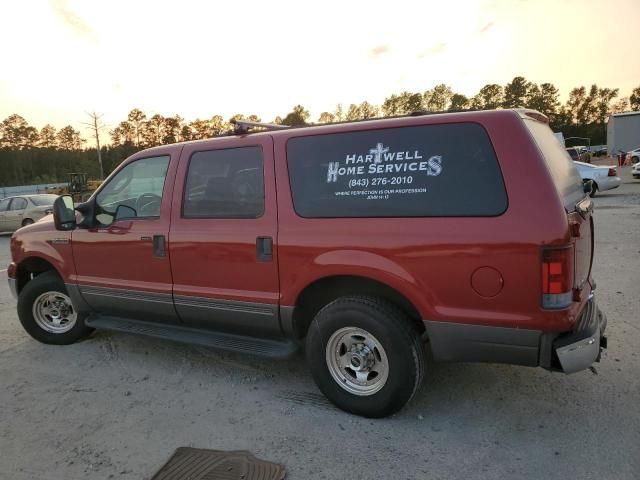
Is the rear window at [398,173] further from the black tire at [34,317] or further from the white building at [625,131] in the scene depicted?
the white building at [625,131]

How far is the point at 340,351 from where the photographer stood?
10.7 feet

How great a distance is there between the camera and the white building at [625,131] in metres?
37.7

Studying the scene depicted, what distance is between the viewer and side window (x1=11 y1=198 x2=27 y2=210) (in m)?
15.7

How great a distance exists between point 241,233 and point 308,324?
0.86 metres

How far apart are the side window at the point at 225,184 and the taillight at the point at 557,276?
193 centimetres

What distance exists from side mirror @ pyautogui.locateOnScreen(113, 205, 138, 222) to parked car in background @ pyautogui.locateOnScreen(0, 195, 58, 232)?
13.3 metres

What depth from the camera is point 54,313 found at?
4902 millimetres

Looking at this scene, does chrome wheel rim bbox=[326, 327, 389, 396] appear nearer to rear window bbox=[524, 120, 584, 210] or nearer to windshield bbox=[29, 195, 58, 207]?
rear window bbox=[524, 120, 584, 210]

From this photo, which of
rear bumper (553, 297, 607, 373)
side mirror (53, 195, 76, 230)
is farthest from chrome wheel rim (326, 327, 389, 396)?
side mirror (53, 195, 76, 230)

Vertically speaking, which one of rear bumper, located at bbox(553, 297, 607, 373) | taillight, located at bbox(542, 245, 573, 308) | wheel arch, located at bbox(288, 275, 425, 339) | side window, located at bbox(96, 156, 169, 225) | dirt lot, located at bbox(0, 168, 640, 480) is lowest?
dirt lot, located at bbox(0, 168, 640, 480)

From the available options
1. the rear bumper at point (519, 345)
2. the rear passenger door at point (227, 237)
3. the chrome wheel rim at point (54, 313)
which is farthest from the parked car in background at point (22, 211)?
the rear bumper at point (519, 345)

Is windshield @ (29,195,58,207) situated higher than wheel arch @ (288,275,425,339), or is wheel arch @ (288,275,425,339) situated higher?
windshield @ (29,195,58,207)

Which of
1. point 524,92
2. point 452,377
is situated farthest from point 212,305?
point 524,92

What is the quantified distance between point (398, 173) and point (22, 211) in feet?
53.6
